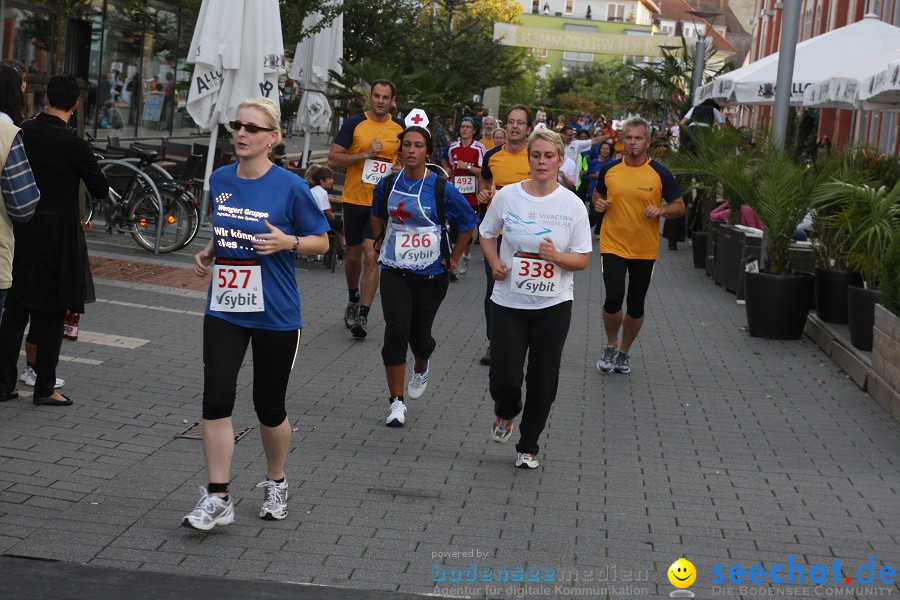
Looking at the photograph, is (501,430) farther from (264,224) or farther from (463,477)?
(264,224)

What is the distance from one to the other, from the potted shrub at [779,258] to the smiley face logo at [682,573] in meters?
7.19

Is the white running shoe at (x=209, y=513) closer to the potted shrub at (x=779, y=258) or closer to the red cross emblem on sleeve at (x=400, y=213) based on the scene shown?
the red cross emblem on sleeve at (x=400, y=213)

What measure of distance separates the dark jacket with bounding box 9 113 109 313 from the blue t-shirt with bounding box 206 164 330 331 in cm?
215

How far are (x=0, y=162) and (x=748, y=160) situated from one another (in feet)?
31.6

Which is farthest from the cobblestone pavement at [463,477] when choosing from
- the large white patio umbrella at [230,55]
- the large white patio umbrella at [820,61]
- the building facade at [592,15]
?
the building facade at [592,15]

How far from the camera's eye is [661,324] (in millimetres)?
12883

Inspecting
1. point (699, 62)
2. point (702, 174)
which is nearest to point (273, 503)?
point (702, 174)

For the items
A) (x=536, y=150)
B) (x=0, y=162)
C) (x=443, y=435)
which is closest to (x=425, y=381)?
(x=443, y=435)

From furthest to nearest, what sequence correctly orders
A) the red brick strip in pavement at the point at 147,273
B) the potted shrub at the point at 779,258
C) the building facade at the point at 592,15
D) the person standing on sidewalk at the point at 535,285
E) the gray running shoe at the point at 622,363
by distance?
the building facade at the point at 592,15, the red brick strip in pavement at the point at 147,273, the potted shrub at the point at 779,258, the gray running shoe at the point at 622,363, the person standing on sidewalk at the point at 535,285

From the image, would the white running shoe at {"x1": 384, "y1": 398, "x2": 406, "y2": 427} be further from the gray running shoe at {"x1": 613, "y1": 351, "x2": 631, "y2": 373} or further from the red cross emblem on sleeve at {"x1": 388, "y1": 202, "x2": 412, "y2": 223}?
the gray running shoe at {"x1": 613, "y1": 351, "x2": 631, "y2": 373}

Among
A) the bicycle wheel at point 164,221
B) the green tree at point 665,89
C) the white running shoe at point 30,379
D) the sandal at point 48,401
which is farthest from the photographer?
the green tree at point 665,89

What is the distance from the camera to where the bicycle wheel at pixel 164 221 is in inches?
552

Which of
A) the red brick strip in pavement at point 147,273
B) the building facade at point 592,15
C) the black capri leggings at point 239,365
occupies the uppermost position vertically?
the building facade at point 592,15

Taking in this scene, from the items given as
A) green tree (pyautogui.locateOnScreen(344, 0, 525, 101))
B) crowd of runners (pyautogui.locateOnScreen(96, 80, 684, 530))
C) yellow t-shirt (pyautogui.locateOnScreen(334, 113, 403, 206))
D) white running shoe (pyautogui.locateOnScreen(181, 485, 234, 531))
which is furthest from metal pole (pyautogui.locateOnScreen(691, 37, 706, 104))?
white running shoe (pyautogui.locateOnScreen(181, 485, 234, 531))
